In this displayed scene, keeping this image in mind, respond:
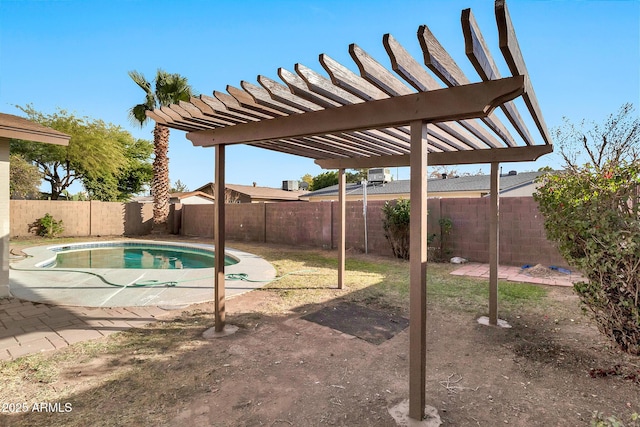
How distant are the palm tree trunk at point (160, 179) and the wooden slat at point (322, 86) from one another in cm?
1471

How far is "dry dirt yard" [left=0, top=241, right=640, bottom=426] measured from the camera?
2.25 meters

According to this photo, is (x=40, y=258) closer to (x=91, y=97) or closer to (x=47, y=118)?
(x=91, y=97)

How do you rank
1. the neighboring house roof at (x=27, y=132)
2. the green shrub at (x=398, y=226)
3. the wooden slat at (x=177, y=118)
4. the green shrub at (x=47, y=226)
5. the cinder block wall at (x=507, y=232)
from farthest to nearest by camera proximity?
the green shrub at (x=47, y=226), the green shrub at (x=398, y=226), the cinder block wall at (x=507, y=232), the neighboring house roof at (x=27, y=132), the wooden slat at (x=177, y=118)

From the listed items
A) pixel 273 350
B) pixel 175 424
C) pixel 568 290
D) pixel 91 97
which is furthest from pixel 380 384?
pixel 91 97

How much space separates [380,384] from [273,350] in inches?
44.7

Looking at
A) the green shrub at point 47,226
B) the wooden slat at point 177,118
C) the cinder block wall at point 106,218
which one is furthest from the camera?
the cinder block wall at point 106,218

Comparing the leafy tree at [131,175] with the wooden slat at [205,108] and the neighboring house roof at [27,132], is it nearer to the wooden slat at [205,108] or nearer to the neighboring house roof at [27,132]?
the neighboring house roof at [27,132]

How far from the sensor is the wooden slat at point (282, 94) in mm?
2275

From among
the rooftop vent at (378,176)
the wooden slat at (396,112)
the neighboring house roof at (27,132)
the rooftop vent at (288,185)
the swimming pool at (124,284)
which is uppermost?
the rooftop vent at (288,185)

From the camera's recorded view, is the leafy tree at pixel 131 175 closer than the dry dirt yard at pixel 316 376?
No

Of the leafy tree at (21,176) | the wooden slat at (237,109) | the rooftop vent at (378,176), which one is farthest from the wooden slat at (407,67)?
the leafy tree at (21,176)

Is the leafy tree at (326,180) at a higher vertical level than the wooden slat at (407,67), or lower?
higher

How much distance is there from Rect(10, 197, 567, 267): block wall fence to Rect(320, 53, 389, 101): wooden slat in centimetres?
698

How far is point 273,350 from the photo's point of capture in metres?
3.28
